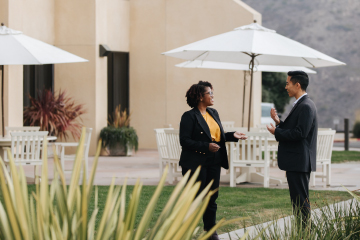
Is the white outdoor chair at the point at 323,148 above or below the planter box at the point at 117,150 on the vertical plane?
above

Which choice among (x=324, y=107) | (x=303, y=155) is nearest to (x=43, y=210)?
(x=303, y=155)

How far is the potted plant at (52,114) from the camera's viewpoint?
564 inches

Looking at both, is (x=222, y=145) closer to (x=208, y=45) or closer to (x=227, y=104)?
(x=208, y=45)

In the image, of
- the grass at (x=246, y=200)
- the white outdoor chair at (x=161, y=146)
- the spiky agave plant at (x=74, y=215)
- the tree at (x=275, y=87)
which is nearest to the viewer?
the spiky agave plant at (x=74, y=215)

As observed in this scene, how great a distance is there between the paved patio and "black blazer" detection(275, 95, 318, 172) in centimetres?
375

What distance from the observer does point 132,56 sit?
18.2 meters

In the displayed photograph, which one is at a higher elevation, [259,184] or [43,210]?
[43,210]

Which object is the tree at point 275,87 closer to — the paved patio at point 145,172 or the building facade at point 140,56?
the building facade at point 140,56

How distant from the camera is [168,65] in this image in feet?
59.0

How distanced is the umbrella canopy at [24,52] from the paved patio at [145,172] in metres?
2.21

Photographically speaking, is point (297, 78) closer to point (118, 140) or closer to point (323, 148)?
point (323, 148)

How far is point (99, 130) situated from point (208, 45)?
670cm

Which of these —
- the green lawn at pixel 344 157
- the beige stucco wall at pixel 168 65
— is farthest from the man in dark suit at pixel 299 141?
the beige stucco wall at pixel 168 65

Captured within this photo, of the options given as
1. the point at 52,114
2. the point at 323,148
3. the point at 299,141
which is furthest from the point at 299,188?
the point at 52,114
